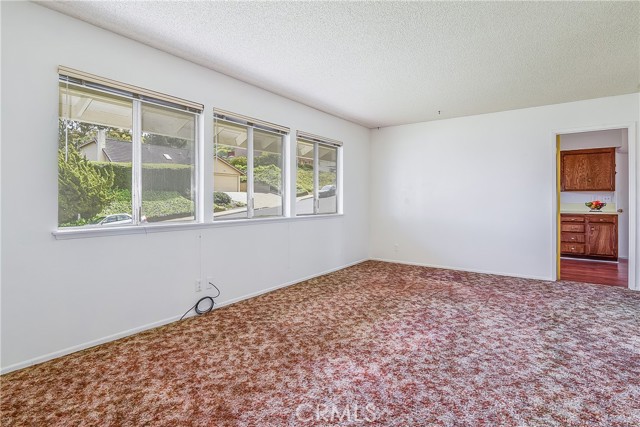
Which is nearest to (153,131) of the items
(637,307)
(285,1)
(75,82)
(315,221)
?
(75,82)

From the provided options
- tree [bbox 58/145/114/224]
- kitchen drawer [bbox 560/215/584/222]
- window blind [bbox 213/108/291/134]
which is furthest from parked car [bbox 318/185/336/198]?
kitchen drawer [bbox 560/215/584/222]

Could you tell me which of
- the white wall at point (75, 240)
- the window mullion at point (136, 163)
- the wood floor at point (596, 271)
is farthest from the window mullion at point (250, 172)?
the wood floor at point (596, 271)

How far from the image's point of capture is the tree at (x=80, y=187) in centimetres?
256

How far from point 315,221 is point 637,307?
398 cm

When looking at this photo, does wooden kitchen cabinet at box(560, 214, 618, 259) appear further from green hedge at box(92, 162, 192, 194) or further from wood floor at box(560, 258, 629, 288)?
green hedge at box(92, 162, 192, 194)

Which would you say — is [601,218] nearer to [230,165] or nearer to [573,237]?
[573,237]

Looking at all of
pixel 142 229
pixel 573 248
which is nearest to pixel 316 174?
pixel 142 229

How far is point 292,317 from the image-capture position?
11.0 ft

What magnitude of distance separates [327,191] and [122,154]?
3.25 metres

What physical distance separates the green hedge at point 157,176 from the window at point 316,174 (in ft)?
6.00

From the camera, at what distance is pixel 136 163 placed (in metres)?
3.02

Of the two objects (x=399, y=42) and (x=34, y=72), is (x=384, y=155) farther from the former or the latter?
(x=34, y=72)

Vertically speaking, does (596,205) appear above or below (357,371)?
above

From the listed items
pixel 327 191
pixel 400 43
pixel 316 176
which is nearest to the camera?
pixel 400 43
